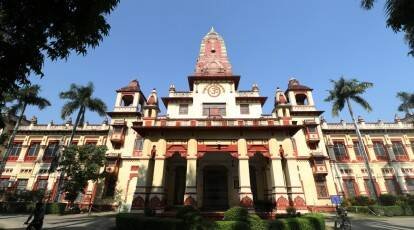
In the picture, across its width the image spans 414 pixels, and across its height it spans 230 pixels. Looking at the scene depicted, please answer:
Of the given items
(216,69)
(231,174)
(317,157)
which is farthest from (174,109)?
(317,157)

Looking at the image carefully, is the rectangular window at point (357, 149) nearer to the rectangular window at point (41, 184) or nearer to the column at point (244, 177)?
the column at point (244, 177)

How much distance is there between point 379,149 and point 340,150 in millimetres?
5898

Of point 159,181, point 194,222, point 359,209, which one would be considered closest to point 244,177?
point 159,181

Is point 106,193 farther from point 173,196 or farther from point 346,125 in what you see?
point 346,125

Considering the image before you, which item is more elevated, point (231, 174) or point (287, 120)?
point (287, 120)

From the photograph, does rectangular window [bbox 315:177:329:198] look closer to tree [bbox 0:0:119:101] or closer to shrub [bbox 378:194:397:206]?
shrub [bbox 378:194:397:206]

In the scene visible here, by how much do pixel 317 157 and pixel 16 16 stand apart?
29.6 meters

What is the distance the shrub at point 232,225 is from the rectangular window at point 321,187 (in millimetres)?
19145

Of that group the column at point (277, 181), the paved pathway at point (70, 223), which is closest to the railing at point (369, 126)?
the column at point (277, 181)

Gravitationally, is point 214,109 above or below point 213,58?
below

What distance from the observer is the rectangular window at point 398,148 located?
32562 millimetres

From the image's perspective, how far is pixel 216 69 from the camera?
3078 centimetres

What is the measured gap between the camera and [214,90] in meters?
28.3

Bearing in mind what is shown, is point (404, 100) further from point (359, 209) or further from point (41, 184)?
point (41, 184)
